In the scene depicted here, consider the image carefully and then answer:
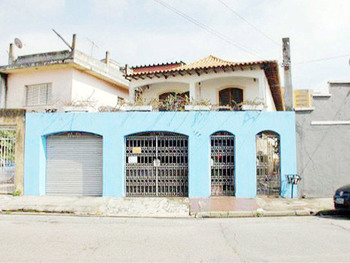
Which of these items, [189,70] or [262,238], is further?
[189,70]

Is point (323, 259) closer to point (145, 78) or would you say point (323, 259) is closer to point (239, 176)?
point (239, 176)

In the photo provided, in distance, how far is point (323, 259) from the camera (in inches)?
205

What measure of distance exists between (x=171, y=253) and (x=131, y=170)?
7.24 metres

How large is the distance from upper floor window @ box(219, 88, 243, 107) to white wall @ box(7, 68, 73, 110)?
25.4 ft

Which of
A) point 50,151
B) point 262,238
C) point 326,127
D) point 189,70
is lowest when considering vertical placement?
point 262,238

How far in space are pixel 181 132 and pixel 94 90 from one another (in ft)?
24.6

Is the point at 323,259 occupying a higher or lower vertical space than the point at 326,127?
lower

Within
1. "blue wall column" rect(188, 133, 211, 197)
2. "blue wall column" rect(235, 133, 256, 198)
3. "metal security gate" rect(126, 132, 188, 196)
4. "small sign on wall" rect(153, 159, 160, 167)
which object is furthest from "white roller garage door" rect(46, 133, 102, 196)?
"blue wall column" rect(235, 133, 256, 198)

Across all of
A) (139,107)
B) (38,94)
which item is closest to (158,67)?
(38,94)

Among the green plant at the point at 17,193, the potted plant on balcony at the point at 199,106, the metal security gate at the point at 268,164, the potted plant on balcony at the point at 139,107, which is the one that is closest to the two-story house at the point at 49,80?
the potted plant on balcony at the point at 139,107

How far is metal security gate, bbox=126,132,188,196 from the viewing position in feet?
40.7

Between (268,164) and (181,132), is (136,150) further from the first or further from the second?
(268,164)

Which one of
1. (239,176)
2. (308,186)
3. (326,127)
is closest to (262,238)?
(239,176)

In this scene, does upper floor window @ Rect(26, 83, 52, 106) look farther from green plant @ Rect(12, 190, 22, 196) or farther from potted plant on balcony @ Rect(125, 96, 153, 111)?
potted plant on balcony @ Rect(125, 96, 153, 111)
